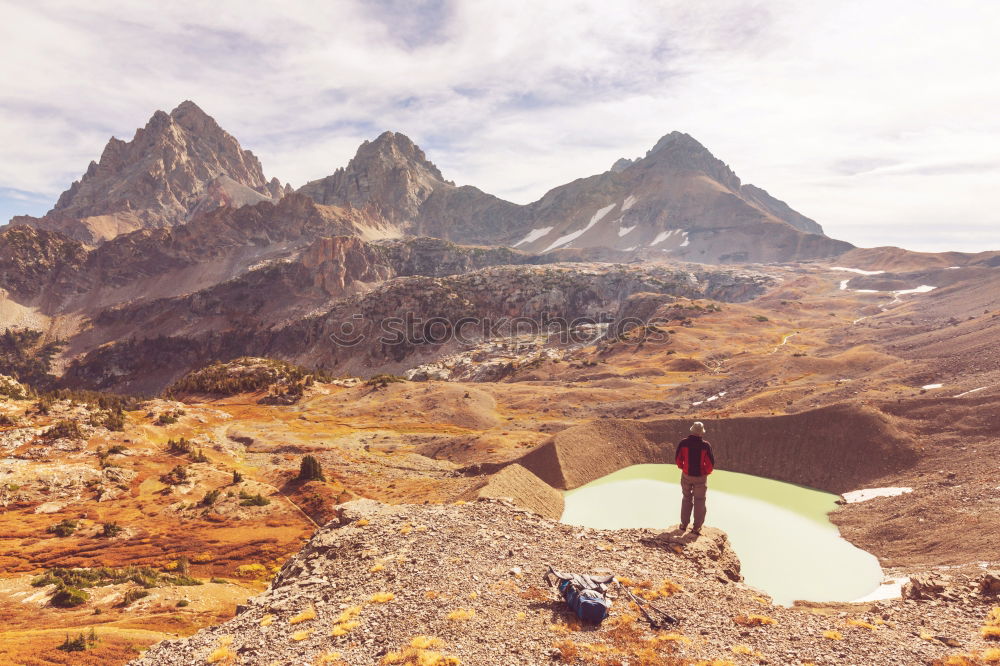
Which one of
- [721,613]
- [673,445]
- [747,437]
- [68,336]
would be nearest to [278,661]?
[721,613]

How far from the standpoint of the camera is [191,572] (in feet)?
67.7

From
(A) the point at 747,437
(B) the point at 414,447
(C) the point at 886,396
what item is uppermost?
(C) the point at 886,396

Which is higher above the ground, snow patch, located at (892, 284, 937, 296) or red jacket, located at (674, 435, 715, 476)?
snow patch, located at (892, 284, 937, 296)

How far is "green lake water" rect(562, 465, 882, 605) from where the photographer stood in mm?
21125

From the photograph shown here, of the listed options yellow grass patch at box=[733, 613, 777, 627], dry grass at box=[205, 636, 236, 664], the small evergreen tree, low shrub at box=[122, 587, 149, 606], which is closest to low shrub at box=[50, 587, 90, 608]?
low shrub at box=[122, 587, 149, 606]

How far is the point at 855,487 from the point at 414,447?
37152 millimetres

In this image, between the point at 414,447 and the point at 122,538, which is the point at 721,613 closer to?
the point at 122,538

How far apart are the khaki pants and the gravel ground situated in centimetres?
74

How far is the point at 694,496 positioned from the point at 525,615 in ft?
26.7

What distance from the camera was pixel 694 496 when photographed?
17031 mm

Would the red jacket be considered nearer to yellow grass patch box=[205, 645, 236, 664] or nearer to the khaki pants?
the khaki pants

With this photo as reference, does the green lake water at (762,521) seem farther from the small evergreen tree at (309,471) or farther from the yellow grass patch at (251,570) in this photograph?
the small evergreen tree at (309,471)

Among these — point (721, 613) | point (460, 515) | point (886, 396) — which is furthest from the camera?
point (886, 396)

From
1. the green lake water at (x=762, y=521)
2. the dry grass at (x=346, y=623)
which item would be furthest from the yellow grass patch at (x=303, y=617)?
the green lake water at (x=762, y=521)
